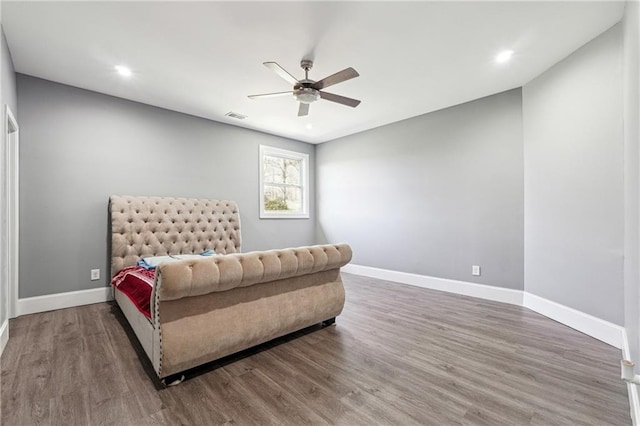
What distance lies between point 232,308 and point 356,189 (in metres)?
3.87

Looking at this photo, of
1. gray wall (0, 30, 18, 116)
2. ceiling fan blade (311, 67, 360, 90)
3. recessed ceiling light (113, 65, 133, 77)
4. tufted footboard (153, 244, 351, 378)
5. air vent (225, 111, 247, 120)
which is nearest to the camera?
tufted footboard (153, 244, 351, 378)

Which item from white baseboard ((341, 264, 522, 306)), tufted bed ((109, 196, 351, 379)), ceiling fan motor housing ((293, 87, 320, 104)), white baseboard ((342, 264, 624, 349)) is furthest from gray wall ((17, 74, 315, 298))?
white baseboard ((342, 264, 624, 349))

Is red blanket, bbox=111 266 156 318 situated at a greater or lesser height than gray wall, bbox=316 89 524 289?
lesser

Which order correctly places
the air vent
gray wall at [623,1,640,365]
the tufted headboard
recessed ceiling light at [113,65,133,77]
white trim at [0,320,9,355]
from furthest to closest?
the air vent → the tufted headboard → recessed ceiling light at [113,65,133,77] → white trim at [0,320,9,355] → gray wall at [623,1,640,365]

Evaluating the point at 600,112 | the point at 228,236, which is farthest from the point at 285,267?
the point at 600,112

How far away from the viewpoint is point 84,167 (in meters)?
3.57

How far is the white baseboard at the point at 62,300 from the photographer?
10.4ft

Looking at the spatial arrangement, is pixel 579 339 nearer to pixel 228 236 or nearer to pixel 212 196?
pixel 228 236

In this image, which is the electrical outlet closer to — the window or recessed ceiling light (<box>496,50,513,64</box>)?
the window

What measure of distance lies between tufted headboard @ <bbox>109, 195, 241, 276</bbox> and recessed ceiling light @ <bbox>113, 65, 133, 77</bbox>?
1.49 m

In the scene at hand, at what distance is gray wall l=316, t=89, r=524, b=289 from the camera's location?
3.66m

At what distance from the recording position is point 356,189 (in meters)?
5.51

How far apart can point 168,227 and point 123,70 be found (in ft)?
6.44

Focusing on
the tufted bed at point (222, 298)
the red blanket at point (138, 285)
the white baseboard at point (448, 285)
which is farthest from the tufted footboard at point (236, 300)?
the white baseboard at point (448, 285)
